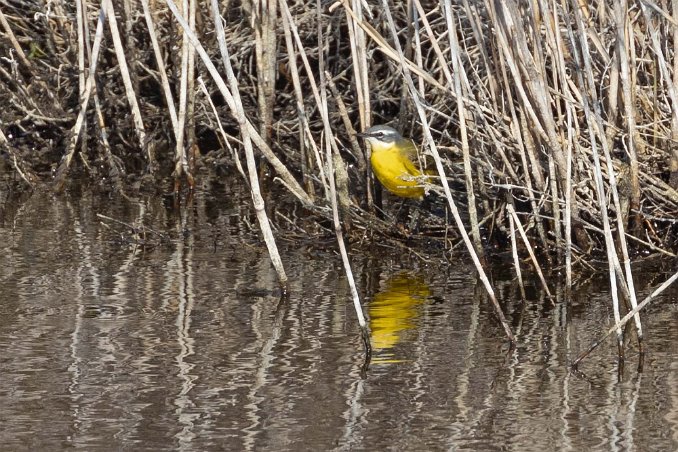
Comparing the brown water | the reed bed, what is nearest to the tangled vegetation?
the reed bed

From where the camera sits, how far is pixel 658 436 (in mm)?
4086

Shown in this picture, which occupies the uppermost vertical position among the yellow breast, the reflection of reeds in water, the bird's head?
the bird's head

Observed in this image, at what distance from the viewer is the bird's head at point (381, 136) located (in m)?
6.66

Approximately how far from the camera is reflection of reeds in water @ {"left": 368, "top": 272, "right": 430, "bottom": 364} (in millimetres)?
5082

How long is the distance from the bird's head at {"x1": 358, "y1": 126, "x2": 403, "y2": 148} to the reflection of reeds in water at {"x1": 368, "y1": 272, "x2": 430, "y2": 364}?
2.43 feet

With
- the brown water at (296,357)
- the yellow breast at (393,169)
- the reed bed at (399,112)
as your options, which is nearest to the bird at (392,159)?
the yellow breast at (393,169)

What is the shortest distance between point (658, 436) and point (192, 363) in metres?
1.77

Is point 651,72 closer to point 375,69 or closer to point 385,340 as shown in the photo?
point 385,340

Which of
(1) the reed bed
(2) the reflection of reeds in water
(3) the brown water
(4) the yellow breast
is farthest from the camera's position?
(4) the yellow breast

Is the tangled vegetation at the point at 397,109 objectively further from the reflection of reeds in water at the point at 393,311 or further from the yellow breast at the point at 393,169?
the reflection of reeds in water at the point at 393,311

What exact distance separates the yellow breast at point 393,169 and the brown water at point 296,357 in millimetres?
341

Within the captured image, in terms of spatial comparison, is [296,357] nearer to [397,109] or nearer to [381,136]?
[381,136]

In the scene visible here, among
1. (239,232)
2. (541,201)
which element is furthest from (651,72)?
(239,232)

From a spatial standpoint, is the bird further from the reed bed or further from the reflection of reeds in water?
the reflection of reeds in water
